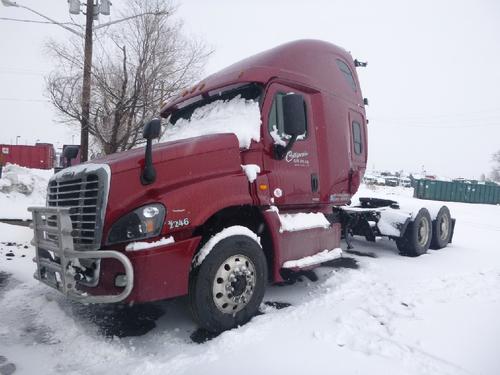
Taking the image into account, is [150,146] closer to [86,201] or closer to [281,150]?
[86,201]

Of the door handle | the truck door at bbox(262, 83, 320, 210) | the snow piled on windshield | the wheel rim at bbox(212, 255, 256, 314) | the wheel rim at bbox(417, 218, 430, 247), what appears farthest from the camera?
the wheel rim at bbox(417, 218, 430, 247)

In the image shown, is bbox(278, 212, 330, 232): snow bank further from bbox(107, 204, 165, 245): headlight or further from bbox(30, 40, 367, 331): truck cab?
bbox(107, 204, 165, 245): headlight

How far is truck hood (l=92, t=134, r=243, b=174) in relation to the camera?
10.8 feet

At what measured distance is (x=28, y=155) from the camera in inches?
1178

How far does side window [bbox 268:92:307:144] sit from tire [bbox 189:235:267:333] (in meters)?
1.37

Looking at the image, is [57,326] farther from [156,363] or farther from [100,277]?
[156,363]

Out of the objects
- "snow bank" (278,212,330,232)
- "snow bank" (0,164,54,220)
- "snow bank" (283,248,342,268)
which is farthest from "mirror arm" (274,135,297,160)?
"snow bank" (0,164,54,220)

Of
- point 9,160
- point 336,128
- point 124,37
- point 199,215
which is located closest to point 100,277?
point 199,215

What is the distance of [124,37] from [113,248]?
1360 centimetres

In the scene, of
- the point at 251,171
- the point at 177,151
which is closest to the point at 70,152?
the point at 177,151

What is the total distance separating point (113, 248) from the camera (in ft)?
10.6

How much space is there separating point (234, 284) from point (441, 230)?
21.5 feet

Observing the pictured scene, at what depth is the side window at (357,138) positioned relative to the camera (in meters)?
6.05

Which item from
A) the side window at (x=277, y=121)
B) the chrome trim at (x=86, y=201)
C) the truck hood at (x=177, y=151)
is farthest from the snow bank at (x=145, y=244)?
the side window at (x=277, y=121)
